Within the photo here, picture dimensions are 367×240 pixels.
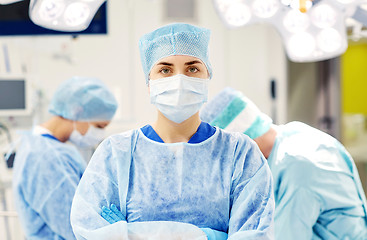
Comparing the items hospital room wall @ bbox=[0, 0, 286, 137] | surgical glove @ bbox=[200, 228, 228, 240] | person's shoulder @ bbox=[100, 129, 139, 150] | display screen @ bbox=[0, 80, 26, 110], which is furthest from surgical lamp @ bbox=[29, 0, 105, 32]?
display screen @ bbox=[0, 80, 26, 110]

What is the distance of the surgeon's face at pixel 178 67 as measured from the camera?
3.63ft

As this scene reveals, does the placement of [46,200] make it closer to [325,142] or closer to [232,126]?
[232,126]

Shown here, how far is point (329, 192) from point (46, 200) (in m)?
1.08

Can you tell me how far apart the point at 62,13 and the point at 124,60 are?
1.54 meters

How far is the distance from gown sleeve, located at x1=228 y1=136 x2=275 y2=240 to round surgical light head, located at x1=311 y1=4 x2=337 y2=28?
836mm

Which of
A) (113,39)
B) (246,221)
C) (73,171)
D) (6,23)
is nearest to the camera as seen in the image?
(246,221)

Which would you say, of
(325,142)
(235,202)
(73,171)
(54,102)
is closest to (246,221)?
(235,202)

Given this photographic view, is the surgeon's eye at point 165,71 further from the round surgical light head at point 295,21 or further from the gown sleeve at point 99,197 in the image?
the round surgical light head at point 295,21

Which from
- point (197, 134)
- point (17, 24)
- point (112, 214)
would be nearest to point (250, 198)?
point (197, 134)

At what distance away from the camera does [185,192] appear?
1095 mm

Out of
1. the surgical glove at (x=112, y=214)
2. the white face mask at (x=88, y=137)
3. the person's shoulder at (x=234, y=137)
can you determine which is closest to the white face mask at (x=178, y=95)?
the person's shoulder at (x=234, y=137)

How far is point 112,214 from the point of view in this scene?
107 cm

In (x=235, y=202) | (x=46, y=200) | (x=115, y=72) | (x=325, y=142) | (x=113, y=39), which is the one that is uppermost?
(x=113, y=39)

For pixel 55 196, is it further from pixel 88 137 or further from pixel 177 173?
pixel 177 173
